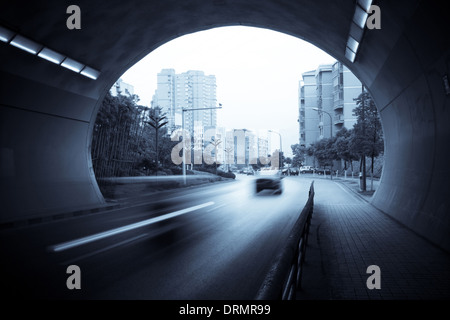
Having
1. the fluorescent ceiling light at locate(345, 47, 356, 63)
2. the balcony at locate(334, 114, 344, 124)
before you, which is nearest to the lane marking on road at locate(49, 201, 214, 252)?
Result: the fluorescent ceiling light at locate(345, 47, 356, 63)

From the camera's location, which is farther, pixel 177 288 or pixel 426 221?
pixel 426 221

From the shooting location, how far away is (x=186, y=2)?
1339cm

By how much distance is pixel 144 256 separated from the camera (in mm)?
7289

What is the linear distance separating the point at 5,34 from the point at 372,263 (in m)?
10.3

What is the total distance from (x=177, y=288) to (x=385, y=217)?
30.6 feet

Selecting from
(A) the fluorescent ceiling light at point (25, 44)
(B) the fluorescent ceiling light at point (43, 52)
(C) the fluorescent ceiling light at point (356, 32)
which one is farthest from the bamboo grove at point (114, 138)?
(C) the fluorescent ceiling light at point (356, 32)

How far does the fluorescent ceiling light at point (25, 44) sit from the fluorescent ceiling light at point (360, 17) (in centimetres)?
897

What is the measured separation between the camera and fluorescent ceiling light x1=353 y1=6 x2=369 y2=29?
9.62 m

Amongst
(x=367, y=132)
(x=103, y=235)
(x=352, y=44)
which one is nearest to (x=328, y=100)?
(x=367, y=132)

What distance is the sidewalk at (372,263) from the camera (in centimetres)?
507

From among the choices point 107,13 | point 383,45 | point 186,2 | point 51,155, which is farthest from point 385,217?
point 51,155

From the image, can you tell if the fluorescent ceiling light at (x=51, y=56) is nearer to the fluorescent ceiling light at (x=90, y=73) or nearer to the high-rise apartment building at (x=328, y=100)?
the fluorescent ceiling light at (x=90, y=73)
